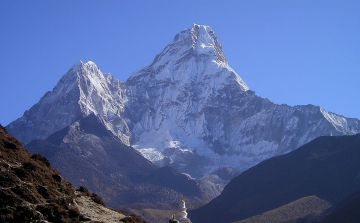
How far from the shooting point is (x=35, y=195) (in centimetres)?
3772

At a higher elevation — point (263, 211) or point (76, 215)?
point (263, 211)

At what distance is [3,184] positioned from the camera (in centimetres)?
3638

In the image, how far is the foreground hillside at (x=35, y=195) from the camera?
35594 mm

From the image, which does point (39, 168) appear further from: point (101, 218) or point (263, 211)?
point (263, 211)

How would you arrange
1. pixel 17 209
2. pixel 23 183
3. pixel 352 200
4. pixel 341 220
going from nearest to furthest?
pixel 17 209
pixel 23 183
pixel 341 220
pixel 352 200

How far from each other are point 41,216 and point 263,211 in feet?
554

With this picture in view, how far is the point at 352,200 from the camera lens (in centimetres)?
16150

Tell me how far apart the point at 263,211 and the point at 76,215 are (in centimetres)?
16556

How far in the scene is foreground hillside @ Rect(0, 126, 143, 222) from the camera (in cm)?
3559

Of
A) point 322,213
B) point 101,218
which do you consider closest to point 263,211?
point 322,213

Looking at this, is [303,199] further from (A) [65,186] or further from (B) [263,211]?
(A) [65,186]

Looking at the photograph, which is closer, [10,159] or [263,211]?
[10,159]

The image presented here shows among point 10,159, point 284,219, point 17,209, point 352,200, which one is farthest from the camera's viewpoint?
point 284,219

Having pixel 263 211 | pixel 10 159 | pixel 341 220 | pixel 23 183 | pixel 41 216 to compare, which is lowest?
pixel 41 216
